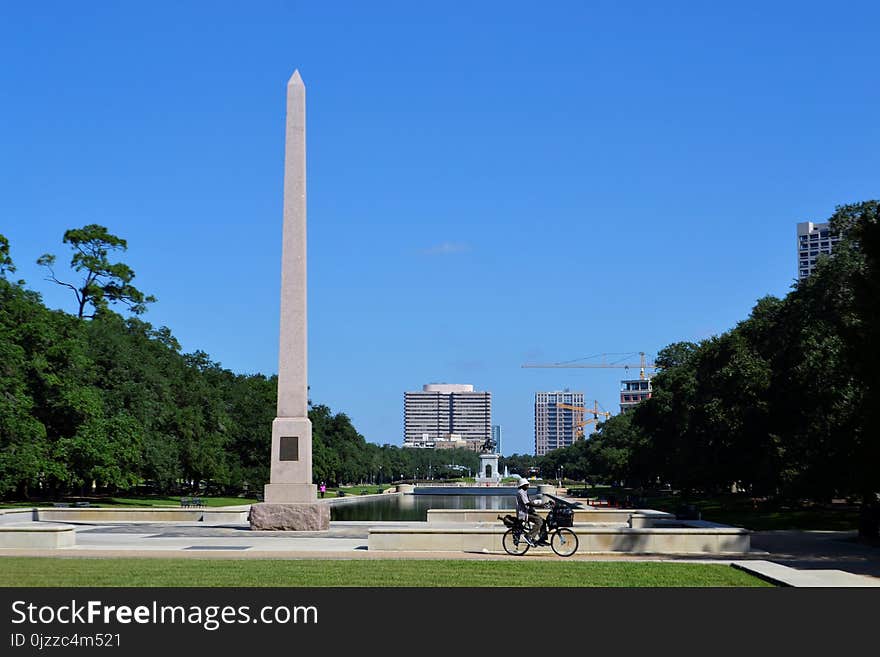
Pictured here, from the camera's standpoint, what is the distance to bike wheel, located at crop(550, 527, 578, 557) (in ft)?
74.4

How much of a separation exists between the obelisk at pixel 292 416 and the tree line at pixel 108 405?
18212 millimetres

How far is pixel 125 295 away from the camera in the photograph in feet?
263

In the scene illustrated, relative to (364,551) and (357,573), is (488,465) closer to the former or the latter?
(364,551)

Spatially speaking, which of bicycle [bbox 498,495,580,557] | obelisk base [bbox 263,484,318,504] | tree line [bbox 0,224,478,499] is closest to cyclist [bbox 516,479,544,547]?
bicycle [bbox 498,495,580,557]

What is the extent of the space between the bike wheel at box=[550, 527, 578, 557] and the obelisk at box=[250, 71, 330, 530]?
11718mm

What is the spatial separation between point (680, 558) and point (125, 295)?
214 feet

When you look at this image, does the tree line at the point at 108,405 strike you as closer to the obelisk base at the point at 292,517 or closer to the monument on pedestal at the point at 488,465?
the obelisk base at the point at 292,517

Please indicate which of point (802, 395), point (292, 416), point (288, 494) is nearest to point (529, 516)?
point (288, 494)

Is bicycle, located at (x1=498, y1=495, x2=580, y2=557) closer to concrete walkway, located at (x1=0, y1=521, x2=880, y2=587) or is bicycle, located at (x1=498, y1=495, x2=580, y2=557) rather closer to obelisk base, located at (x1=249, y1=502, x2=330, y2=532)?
concrete walkway, located at (x1=0, y1=521, x2=880, y2=587)

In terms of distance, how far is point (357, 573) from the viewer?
18.1m

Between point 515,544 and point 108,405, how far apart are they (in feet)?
135
